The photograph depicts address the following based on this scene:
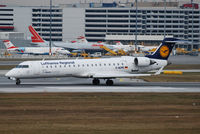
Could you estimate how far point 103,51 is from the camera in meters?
153

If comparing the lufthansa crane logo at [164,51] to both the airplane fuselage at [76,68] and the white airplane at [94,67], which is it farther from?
the airplane fuselage at [76,68]

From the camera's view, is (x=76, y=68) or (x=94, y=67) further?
(x=94, y=67)

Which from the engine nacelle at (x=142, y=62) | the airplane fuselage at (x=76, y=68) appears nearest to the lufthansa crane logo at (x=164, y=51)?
the airplane fuselage at (x=76, y=68)

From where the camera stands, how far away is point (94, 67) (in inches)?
1859

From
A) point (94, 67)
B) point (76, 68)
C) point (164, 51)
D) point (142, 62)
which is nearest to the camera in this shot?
point (76, 68)

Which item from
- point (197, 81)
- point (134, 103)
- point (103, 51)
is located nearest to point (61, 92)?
point (134, 103)

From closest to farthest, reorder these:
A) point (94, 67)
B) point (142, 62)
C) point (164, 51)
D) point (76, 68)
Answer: point (76, 68)
point (94, 67)
point (142, 62)
point (164, 51)

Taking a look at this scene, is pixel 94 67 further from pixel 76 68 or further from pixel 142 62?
pixel 142 62

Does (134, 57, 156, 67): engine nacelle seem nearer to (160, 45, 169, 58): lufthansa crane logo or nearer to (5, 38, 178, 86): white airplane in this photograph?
(5, 38, 178, 86): white airplane

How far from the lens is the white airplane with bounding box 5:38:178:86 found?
4550 centimetres

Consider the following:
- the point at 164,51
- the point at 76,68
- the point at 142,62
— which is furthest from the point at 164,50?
the point at 76,68

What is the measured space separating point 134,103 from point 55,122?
29.9ft

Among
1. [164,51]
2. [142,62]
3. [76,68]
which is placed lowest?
[76,68]

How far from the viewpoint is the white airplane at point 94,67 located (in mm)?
45500
